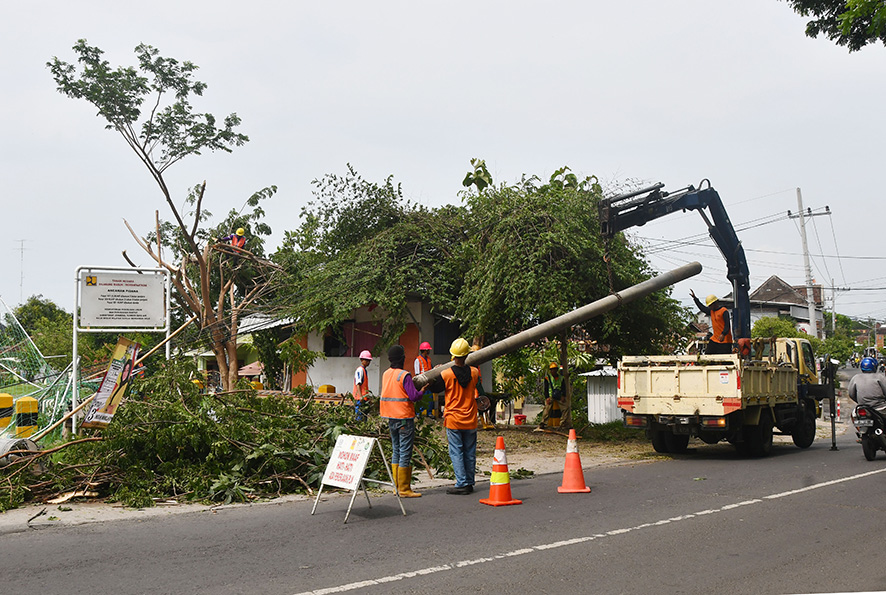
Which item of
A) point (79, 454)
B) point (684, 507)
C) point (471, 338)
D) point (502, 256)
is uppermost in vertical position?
point (502, 256)

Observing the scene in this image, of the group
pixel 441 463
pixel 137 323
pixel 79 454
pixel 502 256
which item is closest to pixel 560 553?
pixel 441 463

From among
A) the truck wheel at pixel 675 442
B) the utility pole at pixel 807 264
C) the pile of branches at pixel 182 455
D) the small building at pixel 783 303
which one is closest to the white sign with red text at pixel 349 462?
the pile of branches at pixel 182 455

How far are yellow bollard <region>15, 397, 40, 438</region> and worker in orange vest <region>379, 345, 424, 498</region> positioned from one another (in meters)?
6.61

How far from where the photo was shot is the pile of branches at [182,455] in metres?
9.45

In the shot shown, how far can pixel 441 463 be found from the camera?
11602 mm

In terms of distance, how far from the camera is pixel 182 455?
10.1 meters

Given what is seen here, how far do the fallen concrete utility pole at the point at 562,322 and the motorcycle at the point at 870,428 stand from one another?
3.70 meters

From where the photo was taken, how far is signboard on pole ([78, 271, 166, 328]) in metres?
13.4

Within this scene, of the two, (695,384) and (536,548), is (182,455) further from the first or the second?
(695,384)

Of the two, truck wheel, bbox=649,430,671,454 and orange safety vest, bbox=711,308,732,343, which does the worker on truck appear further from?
truck wheel, bbox=649,430,671,454

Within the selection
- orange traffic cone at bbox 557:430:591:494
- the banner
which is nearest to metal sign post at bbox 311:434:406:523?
orange traffic cone at bbox 557:430:591:494

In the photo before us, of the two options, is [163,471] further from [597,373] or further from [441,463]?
[597,373]

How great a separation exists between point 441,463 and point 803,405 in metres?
Answer: 9.02

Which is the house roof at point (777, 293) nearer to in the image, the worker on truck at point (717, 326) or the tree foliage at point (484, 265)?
the tree foliage at point (484, 265)
